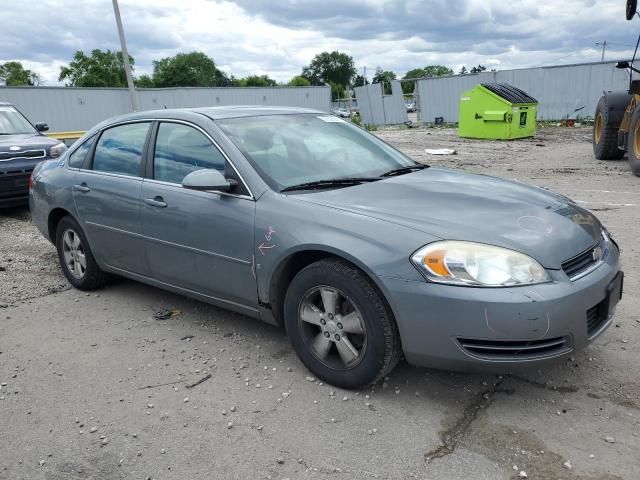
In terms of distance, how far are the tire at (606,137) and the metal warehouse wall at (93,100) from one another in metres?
13.8

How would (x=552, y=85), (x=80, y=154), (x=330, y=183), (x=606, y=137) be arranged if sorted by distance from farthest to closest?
(x=552, y=85) → (x=606, y=137) → (x=80, y=154) → (x=330, y=183)

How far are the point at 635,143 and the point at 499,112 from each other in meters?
7.87

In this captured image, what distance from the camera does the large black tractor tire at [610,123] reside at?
439 inches

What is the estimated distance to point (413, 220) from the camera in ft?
9.20

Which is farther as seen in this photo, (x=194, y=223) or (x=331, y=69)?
(x=331, y=69)

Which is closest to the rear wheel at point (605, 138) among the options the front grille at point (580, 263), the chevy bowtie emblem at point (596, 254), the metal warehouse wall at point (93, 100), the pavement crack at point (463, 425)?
the chevy bowtie emblem at point (596, 254)

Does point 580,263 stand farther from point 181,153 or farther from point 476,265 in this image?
point 181,153

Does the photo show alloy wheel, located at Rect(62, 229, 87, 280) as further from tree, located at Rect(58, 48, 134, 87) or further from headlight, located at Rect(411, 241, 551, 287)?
tree, located at Rect(58, 48, 134, 87)

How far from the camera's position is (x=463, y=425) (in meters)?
2.72

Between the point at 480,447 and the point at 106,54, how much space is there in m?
90.2

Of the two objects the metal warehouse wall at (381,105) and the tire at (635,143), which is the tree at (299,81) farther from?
the tire at (635,143)

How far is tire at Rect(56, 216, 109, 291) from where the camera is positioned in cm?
468

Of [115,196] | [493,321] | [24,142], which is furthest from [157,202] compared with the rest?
[24,142]

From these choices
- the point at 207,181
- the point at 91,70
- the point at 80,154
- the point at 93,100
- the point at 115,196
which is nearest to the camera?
the point at 207,181
